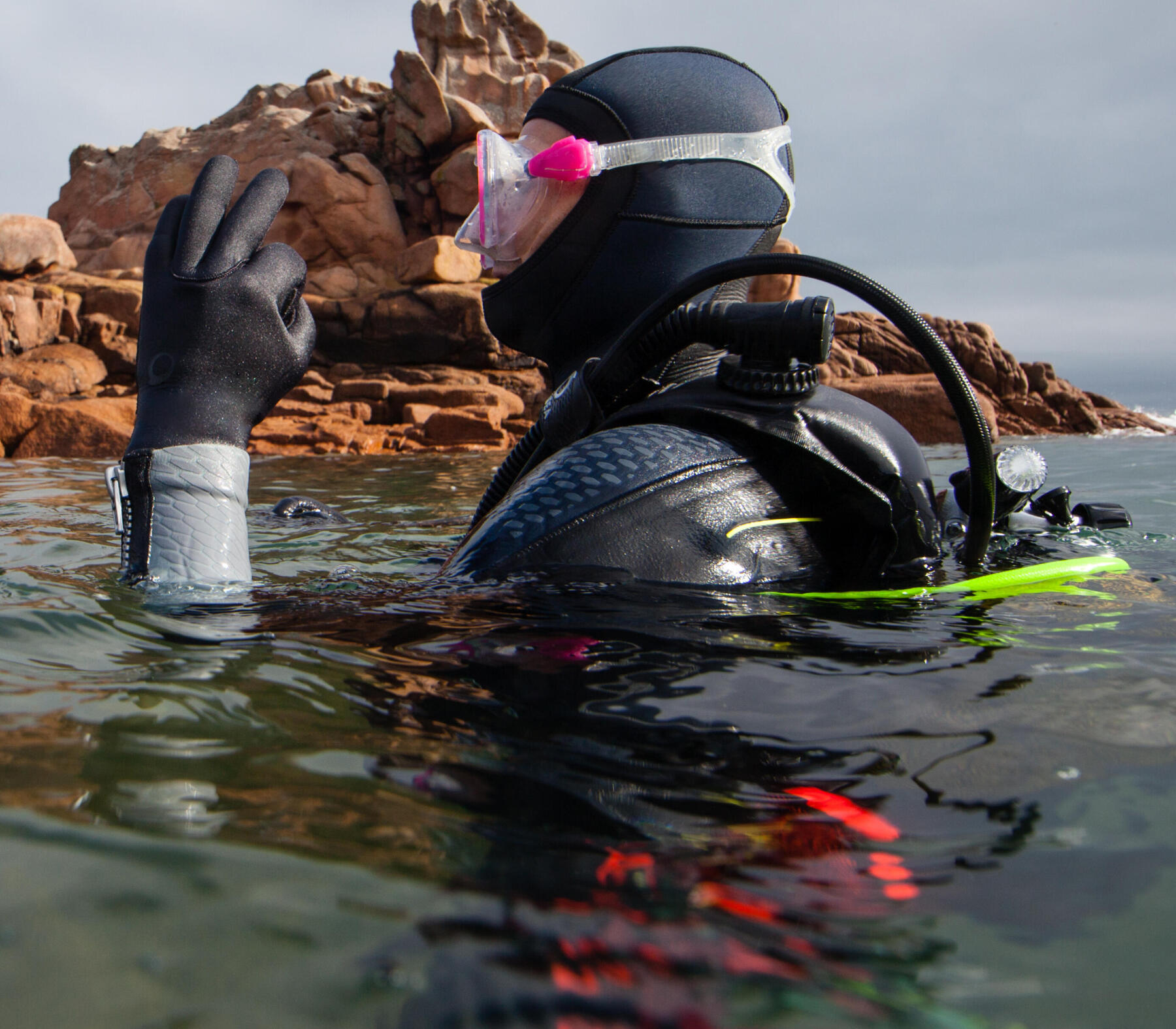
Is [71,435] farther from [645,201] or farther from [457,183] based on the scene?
[457,183]

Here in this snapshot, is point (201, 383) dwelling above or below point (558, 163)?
below

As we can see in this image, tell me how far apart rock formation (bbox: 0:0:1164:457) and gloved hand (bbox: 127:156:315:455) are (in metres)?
7.86

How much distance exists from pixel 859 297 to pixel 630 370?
520mm

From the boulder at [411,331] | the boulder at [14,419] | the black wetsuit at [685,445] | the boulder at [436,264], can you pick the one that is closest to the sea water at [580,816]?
the black wetsuit at [685,445]

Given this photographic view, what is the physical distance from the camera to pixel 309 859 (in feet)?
2.28

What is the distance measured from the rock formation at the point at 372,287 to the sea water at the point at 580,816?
8.86 meters

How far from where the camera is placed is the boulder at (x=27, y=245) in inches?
567

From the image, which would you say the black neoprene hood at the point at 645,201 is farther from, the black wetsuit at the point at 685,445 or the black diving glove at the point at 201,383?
the black diving glove at the point at 201,383

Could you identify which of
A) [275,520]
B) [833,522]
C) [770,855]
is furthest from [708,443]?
[275,520]

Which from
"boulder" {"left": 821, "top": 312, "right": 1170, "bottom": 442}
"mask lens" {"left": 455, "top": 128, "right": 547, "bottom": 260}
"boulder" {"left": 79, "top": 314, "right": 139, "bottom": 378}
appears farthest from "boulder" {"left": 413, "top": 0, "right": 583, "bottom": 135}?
"mask lens" {"left": 455, "top": 128, "right": 547, "bottom": 260}

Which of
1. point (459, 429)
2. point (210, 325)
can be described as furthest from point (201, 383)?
point (459, 429)

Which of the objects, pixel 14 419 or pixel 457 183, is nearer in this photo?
pixel 14 419

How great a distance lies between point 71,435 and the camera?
876cm

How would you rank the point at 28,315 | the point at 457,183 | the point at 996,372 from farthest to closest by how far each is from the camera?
1. the point at 996,372
2. the point at 457,183
3. the point at 28,315
